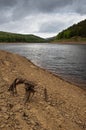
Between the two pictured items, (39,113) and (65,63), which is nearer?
(39,113)

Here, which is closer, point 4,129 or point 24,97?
point 4,129

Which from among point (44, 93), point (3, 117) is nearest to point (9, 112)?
point (3, 117)

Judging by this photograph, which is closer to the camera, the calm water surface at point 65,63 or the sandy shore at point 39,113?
the sandy shore at point 39,113

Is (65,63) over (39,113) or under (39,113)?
under

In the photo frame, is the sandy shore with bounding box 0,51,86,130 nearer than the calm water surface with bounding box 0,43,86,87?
Yes

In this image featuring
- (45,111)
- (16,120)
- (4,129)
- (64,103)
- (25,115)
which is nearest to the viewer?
(4,129)

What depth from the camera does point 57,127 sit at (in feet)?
35.4

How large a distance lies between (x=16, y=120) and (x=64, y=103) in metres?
4.89

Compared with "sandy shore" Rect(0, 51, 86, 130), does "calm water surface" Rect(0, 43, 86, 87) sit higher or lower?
lower

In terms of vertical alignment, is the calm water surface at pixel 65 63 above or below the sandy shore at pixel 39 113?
below

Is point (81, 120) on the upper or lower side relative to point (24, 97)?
lower

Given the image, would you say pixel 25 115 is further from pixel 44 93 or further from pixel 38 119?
pixel 44 93

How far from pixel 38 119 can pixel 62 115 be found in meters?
1.92

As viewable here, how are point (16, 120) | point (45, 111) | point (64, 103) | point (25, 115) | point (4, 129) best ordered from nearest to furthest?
point (4, 129) < point (16, 120) < point (25, 115) < point (45, 111) < point (64, 103)
